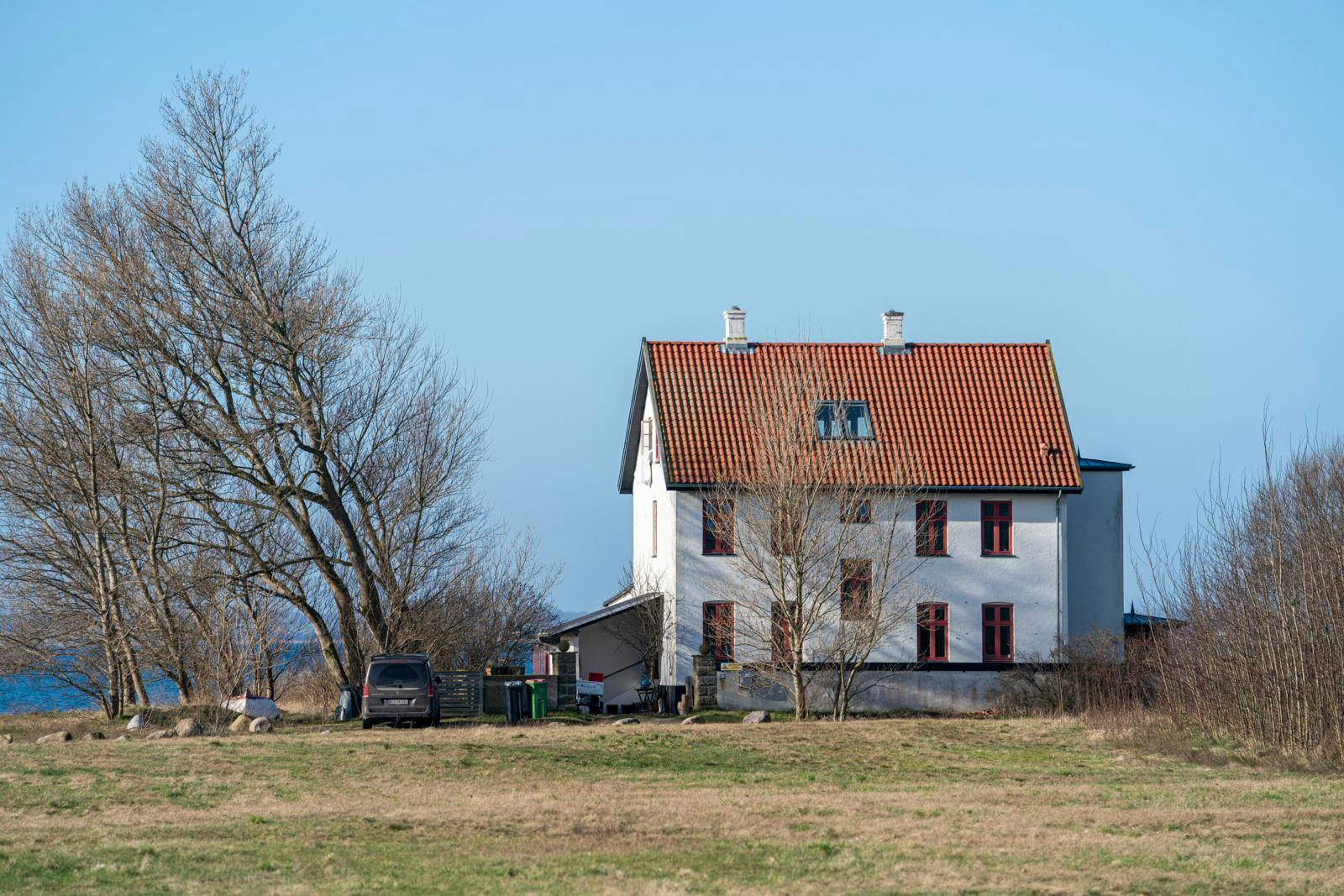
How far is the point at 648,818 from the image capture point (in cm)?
1812

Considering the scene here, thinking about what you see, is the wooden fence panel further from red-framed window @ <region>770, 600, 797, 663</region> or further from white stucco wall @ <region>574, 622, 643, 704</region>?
red-framed window @ <region>770, 600, 797, 663</region>

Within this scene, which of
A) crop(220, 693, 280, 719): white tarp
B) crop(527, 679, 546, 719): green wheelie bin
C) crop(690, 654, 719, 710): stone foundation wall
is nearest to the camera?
crop(220, 693, 280, 719): white tarp

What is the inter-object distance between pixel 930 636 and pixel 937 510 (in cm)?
348

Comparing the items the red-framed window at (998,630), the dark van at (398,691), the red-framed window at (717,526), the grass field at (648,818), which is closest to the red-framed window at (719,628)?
the red-framed window at (717,526)

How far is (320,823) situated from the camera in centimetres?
1769

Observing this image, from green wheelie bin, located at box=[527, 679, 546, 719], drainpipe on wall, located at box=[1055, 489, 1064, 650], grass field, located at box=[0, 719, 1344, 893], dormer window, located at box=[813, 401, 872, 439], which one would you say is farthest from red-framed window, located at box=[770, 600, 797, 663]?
grass field, located at box=[0, 719, 1344, 893]

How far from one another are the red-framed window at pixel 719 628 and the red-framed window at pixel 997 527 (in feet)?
24.7

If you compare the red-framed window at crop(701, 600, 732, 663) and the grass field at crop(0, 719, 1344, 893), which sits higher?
the red-framed window at crop(701, 600, 732, 663)

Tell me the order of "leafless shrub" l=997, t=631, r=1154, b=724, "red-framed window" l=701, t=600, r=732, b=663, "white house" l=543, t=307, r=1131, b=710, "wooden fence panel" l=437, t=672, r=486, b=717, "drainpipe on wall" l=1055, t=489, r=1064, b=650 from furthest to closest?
"drainpipe on wall" l=1055, t=489, r=1064, b=650 < "white house" l=543, t=307, r=1131, b=710 < "red-framed window" l=701, t=600, r=732, b=663 < "leafless shrub" l=997, t=631, r=1154, b=724 < "wooden fence panel" l=437, t=672, r=486, b=717

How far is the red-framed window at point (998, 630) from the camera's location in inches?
1620

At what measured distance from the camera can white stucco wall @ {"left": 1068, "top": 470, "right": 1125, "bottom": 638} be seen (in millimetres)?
43188

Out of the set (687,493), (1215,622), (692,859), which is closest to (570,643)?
(687,493)

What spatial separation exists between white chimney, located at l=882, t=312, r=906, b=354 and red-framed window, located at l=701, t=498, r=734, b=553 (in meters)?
7.78

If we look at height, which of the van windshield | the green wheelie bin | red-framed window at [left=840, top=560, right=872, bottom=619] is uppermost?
red-framed window at [left=840, top=560, right=872, bottom=619]
